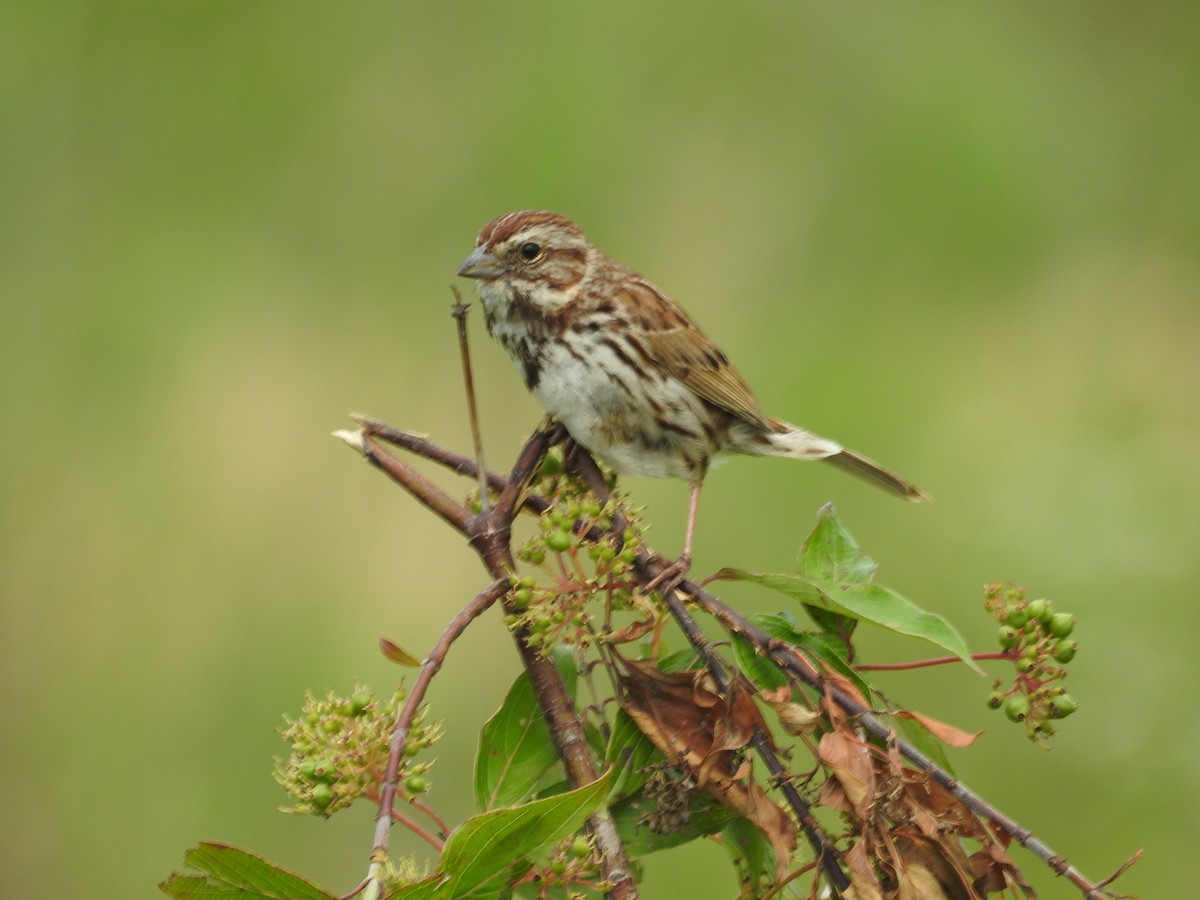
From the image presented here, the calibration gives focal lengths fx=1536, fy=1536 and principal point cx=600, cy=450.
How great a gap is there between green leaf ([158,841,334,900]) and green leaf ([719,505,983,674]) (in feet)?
2.19

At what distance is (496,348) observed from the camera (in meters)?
5.30

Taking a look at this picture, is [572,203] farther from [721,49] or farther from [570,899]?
[570,899]

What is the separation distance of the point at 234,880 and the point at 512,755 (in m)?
0.43

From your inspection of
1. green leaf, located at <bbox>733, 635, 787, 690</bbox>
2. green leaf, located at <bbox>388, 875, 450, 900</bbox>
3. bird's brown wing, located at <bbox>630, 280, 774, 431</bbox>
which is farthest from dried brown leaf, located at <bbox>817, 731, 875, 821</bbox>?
bird's brown wing, located at <bbox>630, 280, 774, 431</bbox>

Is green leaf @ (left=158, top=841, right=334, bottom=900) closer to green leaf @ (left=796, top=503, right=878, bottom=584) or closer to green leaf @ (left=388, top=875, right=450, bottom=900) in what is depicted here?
green leaf @ (left=388, top=875, right=450, bottom=900)

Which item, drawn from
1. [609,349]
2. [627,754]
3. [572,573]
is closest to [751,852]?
[627,754]

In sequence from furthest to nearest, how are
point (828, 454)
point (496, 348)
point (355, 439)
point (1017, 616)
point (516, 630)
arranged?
point (496, 348)
point (828, 454)
point (355, 439)
point (1017, 616)
point (516, 630)

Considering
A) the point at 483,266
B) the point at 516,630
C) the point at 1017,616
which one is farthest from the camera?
the point at 483,266

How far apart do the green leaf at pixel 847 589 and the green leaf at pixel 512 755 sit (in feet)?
1.02

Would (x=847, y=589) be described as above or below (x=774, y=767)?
above

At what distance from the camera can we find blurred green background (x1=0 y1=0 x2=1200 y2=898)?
4.46 metres

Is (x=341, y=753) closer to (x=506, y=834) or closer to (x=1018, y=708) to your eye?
(x=506, y=834)

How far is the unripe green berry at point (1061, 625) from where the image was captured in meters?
1.88

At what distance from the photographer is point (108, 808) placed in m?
4.49
